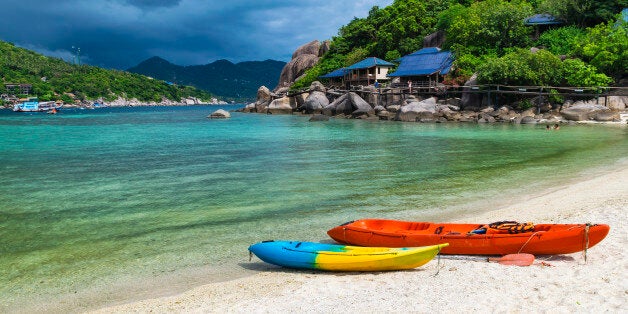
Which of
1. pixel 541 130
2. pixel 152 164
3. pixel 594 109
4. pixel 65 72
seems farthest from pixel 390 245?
pixel 65 72

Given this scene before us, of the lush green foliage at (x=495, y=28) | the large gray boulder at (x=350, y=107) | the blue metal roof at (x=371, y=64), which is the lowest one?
the large gray boulder at (x=350, y=107)

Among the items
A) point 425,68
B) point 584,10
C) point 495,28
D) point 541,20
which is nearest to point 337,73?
point 425,68

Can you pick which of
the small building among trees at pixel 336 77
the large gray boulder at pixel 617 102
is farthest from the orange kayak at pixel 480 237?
the small building among trees at pixel 336 77

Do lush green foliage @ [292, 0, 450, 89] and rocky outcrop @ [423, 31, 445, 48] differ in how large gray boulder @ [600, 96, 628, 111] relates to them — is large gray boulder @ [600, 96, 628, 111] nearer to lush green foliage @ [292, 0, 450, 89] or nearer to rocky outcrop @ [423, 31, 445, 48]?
rocky outcrop @ [423, 31, 445, 48]

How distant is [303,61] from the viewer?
3324 inches

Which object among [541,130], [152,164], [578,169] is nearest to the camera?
[578,169]

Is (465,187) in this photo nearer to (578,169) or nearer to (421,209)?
(421,209)

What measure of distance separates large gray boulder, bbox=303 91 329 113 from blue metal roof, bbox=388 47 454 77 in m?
9.88

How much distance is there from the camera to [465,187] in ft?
47.2

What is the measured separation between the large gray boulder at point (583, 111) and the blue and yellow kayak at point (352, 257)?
38.0 meters

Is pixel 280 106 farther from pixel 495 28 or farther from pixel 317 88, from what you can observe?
pixel 495 28

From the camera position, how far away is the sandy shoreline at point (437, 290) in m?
6.05

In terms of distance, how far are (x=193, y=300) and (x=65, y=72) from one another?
588 feet

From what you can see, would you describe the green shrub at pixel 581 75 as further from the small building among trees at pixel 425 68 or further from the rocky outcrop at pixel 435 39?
the rocky outcrop at pixel 435 39
